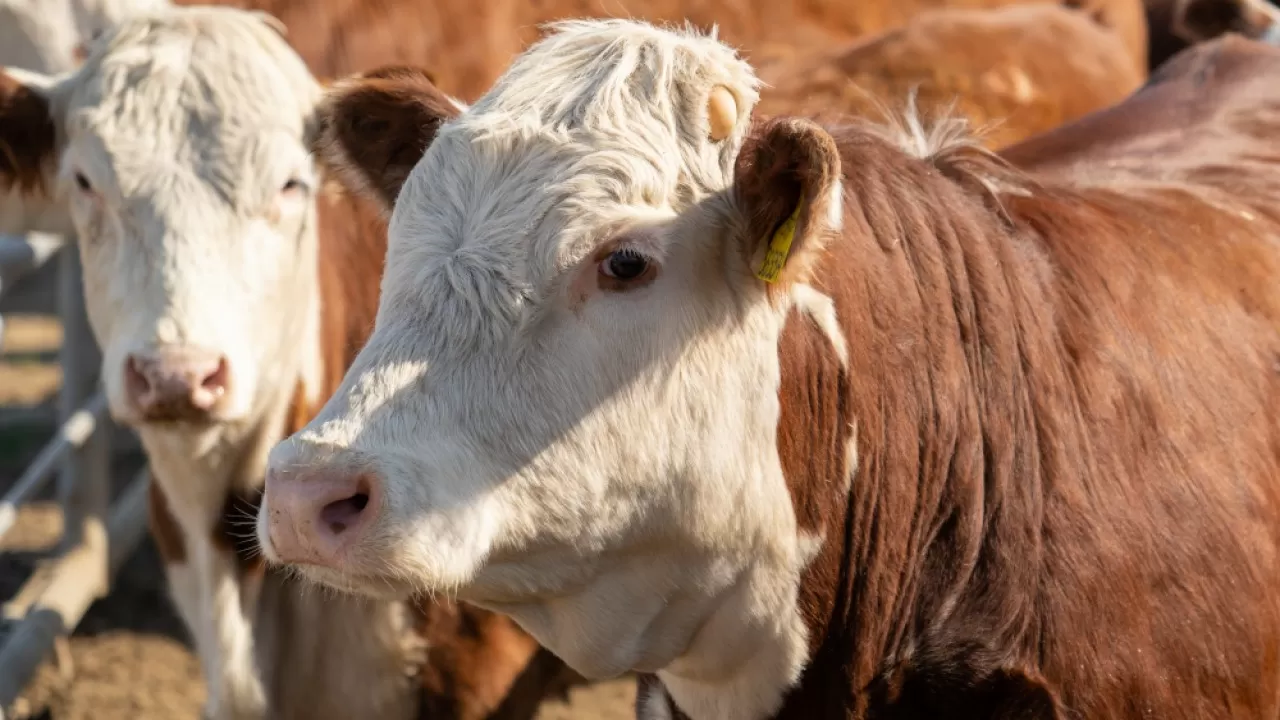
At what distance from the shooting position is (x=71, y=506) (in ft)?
16.0

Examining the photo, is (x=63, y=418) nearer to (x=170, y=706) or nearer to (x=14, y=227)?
(x=14, y=227)

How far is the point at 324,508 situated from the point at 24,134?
189cm

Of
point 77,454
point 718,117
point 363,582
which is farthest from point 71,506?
point 718,117

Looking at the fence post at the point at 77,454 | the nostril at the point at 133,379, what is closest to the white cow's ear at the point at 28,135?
the nostril at the point at 133,379

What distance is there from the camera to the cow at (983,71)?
14.3ft


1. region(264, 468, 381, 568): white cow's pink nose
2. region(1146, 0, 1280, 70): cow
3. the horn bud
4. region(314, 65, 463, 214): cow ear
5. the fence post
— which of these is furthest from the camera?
the fence post

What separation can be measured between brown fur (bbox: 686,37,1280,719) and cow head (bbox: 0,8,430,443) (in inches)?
51.8

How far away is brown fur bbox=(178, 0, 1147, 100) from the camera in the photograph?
14.8 feet

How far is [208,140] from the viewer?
3.12 meters

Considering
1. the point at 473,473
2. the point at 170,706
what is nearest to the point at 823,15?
the point at 170,706

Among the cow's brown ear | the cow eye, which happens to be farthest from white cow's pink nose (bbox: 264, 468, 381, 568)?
the cow's brown ear

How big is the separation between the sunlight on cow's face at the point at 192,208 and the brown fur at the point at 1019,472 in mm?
1314

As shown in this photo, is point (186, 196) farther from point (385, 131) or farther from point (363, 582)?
point (363, 582)

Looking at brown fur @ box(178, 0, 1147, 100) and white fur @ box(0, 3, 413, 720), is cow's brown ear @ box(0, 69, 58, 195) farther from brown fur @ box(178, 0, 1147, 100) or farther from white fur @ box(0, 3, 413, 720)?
brown fur @ box(178, 0, 1147, 100)
